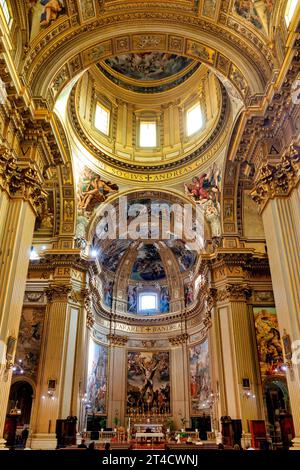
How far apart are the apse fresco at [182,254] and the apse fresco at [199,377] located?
629 centimetres

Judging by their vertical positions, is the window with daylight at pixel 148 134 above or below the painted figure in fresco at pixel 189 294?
above

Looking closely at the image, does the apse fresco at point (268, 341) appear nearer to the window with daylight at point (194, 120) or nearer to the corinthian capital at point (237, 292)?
the corinthian capital at point (237, 292)

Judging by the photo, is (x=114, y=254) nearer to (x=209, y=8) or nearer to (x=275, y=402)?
(x=275, y=402)

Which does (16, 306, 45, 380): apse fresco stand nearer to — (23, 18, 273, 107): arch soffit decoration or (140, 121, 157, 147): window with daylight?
(23, 18, 273, 107): arch soffit decoration

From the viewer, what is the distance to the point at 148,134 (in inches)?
934

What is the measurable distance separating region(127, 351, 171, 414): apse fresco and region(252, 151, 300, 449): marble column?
790 inches

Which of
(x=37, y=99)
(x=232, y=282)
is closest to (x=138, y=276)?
(x=232, y=282)

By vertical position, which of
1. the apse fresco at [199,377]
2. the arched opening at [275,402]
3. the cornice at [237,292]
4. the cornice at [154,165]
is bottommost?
the arched opening at [275,402]

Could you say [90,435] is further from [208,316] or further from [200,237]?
[200,237]

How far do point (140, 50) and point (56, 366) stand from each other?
13566 mm

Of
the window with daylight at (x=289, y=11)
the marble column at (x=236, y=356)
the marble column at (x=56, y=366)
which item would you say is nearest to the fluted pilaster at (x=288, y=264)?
the window with daylight at (x=289, y=11)

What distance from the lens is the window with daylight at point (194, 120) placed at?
21.8m

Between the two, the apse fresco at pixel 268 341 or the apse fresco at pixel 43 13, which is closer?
the apse fresco at pixel 43 13

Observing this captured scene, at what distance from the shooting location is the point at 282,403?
51.9ft
